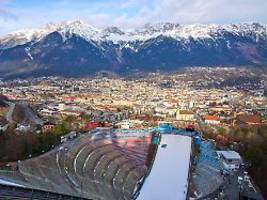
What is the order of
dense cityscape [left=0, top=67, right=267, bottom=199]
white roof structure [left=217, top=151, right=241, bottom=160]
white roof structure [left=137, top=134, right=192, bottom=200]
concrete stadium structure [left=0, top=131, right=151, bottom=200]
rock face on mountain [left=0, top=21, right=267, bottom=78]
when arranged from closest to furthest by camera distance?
concrete stadium structure [left=0, top=131, right=151, bottom=200] < white roof structure [left=137, top=134, right=192, bottom=200] < dense cityscape [left=0, top=67, right=267, bottom=199] < white roof structure [left=217, top=151, right=241, bottom=160] < rock face on mountain [left=0, top=21, right=267, bottom=78]

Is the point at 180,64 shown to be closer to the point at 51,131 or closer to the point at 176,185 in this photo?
the point at 51,131

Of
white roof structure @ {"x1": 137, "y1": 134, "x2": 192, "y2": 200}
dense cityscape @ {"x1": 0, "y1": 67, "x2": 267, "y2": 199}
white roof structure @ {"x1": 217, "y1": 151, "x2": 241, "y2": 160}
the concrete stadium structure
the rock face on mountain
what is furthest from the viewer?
the rock face on mountain

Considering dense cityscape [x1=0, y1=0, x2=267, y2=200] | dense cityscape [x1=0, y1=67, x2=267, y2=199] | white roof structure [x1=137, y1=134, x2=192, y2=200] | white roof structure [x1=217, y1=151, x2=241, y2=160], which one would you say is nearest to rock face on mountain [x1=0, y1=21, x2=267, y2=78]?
dense cityscape [x1=0, y1=0, x2=267, y2=200]

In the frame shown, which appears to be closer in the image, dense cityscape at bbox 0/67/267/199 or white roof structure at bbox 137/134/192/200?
white roof structure at bbox 137/134/192/200

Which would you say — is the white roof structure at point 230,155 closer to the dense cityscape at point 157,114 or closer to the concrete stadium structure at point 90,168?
the dense cityscape at point 157,114

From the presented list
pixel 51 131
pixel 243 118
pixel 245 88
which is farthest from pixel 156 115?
pixel 245 88

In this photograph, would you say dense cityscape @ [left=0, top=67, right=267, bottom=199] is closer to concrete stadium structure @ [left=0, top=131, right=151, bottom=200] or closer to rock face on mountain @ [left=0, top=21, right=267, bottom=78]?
concrete stadium structure @ [left=0, top=131, right=151, bottom=200]

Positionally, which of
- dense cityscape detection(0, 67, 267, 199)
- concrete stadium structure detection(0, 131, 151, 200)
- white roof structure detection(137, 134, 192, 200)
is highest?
concrete stadium structure detection(0, 131, 151, 200)

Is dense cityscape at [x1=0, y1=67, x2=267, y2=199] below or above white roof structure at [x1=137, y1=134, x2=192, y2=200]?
below

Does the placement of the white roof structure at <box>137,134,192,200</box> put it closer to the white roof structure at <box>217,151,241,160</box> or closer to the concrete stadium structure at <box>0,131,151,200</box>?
→ the concrete stadium structure at <box>0,131,151,200</box>

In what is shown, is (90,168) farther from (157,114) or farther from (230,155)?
(157,114)
